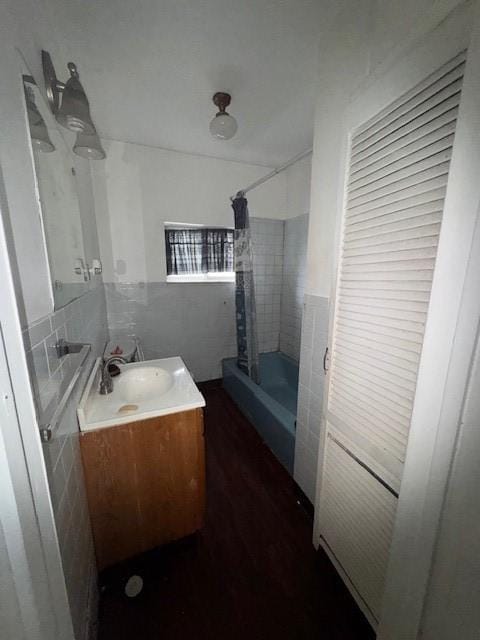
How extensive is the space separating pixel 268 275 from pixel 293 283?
33cm

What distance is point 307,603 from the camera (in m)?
1.03

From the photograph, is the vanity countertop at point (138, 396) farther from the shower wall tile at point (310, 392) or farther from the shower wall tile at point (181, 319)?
the shower wall tile at point (181, 319)

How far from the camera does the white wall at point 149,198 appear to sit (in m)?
2.19

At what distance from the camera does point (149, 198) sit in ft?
7.59

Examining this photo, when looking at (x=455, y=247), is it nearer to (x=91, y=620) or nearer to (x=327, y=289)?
(x=327, y=289)

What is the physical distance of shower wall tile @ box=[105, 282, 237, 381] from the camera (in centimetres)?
244

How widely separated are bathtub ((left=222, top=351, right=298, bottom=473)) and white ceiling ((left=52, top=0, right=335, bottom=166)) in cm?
218

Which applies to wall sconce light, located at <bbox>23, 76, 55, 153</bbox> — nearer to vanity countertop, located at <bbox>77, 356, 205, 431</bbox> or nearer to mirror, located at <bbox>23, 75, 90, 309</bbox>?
mirror, located at <bbox>23, 75, 90, 309</bbox>

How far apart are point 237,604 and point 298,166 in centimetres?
330

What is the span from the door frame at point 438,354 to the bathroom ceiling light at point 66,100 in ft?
3.80

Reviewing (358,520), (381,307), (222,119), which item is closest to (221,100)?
(222,119)

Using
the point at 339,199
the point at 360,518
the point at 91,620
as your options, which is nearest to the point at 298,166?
the point at 339,199

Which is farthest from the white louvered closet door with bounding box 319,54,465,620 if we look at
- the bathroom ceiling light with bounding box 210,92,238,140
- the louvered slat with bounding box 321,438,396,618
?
the bathroom ceiling light with bounding box 210,92,238,140

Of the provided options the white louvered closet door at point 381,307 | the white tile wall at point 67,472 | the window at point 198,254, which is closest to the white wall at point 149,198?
the window at point 198,254
